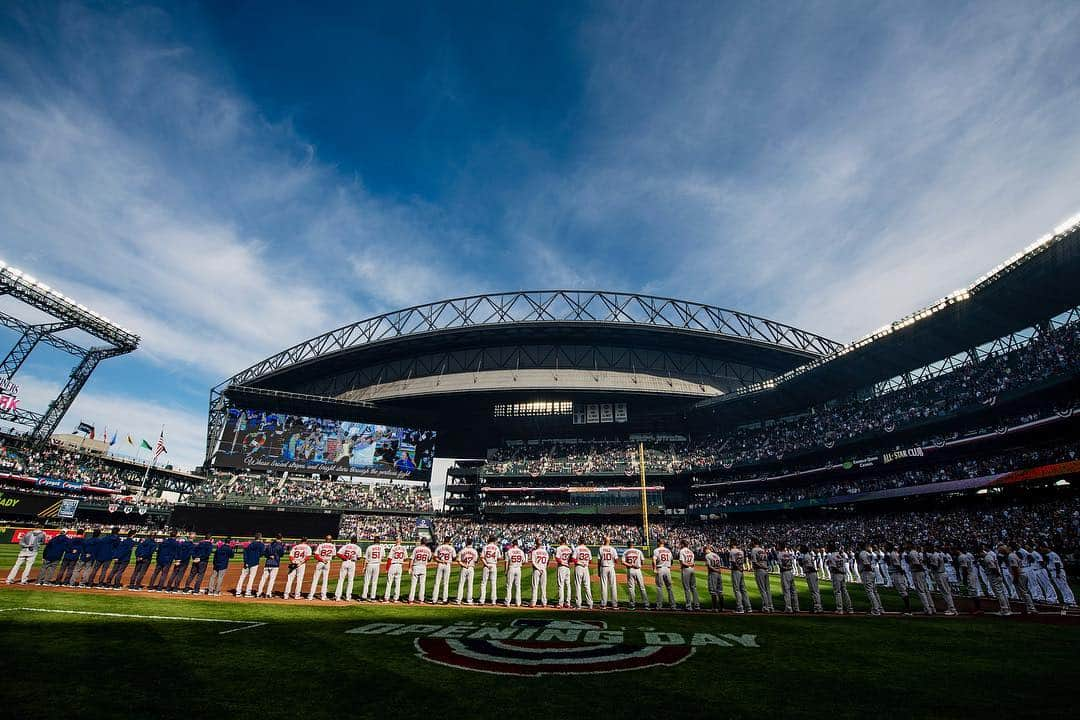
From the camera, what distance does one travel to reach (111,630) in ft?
31.3

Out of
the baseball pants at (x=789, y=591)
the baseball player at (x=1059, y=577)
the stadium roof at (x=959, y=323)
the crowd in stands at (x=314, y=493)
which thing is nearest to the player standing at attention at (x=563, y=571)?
the baseball pants at (x=789, y=591)

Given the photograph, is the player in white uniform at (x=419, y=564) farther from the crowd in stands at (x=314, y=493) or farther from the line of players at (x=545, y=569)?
the crowd in stands at (x=314, y=493)

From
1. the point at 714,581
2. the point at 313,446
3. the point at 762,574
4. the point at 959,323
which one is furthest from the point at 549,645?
the point at 313,446

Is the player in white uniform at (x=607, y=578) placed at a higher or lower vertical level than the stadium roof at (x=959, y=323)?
lower

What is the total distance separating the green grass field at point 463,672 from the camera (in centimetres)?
570

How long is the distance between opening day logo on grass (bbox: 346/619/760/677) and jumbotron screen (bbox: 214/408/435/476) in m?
58.0

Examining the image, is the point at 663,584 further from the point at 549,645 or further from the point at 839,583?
the point at 549,645

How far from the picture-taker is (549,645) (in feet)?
30.1

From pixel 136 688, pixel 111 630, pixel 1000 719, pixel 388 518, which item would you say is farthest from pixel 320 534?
pixel 1000 719

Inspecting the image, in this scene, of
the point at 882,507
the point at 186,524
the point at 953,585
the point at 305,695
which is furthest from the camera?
the point at 186,524

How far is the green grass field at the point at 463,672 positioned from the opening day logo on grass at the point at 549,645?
0.72 feet

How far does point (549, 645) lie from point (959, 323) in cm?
4320

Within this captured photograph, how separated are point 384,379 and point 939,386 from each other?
61605 mm

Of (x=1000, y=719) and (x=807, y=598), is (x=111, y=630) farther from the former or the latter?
(x=807, y=598)
